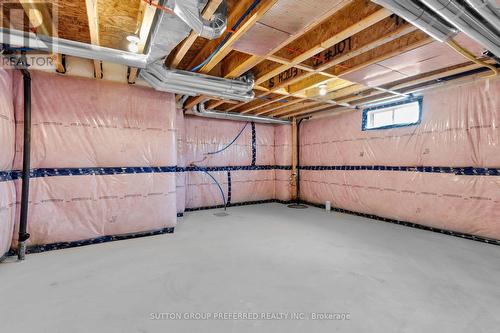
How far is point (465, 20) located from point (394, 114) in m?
2.96

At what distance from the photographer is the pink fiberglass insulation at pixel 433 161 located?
3.21m

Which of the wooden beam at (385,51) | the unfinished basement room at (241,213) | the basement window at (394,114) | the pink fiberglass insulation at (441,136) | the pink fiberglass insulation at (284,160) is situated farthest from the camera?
the pink fiberglass insulation at (284,160)

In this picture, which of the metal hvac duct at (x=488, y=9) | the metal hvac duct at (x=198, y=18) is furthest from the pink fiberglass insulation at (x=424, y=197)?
the metal hvac duct at (x=198, y=18)

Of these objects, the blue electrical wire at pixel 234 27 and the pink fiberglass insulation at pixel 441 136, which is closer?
the blue electrical wire at pixel 234 27

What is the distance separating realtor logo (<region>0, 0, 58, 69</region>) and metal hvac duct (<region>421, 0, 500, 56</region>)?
300cm

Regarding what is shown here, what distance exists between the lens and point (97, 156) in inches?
127

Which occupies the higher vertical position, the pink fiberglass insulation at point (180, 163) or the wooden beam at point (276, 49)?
the wooden beam at point (276, 49)

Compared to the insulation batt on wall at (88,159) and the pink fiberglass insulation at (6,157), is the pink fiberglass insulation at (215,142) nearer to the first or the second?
the insulation batt on wall at (88,159)

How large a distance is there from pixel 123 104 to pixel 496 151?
5217 millimetres

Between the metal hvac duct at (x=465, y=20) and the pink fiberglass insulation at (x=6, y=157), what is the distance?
12.9ft

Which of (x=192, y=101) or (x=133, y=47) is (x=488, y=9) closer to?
(x=133, y=47)

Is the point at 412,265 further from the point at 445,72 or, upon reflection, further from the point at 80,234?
the point at 80,234

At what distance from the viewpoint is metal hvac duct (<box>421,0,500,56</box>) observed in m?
1.54

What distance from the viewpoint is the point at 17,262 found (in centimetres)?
256
